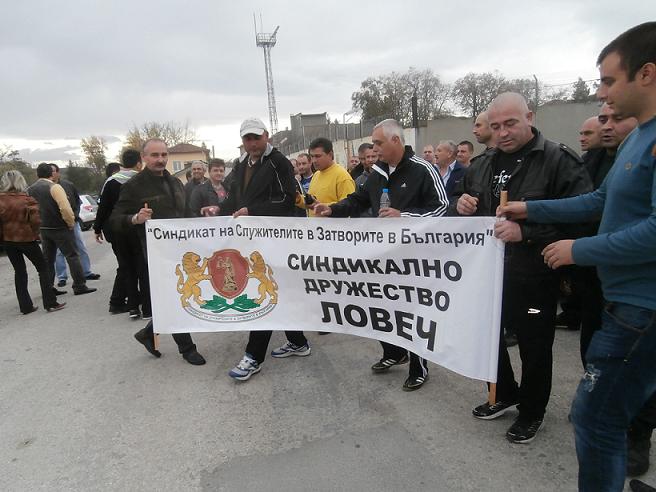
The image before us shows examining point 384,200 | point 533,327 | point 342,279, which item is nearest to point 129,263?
point 342,279

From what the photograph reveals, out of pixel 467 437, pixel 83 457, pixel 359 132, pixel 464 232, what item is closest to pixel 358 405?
pixel 467 437

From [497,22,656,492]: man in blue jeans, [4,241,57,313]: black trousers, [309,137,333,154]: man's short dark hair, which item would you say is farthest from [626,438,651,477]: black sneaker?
[4,241,57,313]: black trousers

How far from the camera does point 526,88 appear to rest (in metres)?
18.3

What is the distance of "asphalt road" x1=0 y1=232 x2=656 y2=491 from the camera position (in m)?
2.35

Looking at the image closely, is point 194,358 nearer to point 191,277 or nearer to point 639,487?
point 191,277

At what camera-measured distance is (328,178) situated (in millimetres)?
4824

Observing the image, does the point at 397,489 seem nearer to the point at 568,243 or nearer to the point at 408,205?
the point at 568,243

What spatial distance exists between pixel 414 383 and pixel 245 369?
1399 millimetres

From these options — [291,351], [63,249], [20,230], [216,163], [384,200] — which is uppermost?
[216,163]

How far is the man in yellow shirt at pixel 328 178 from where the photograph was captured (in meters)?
4.75

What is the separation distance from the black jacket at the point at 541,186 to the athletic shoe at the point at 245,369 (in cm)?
226

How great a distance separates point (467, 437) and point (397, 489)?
0.64 meters

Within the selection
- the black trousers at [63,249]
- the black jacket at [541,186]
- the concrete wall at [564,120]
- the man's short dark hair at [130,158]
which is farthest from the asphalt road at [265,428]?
the concrete wall at [564,120]

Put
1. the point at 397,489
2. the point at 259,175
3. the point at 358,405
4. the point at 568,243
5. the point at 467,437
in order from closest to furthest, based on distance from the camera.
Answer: the point at 568,243, the point at 397,489, the point at 467,437, the point at 358,405, the point at 259,175
